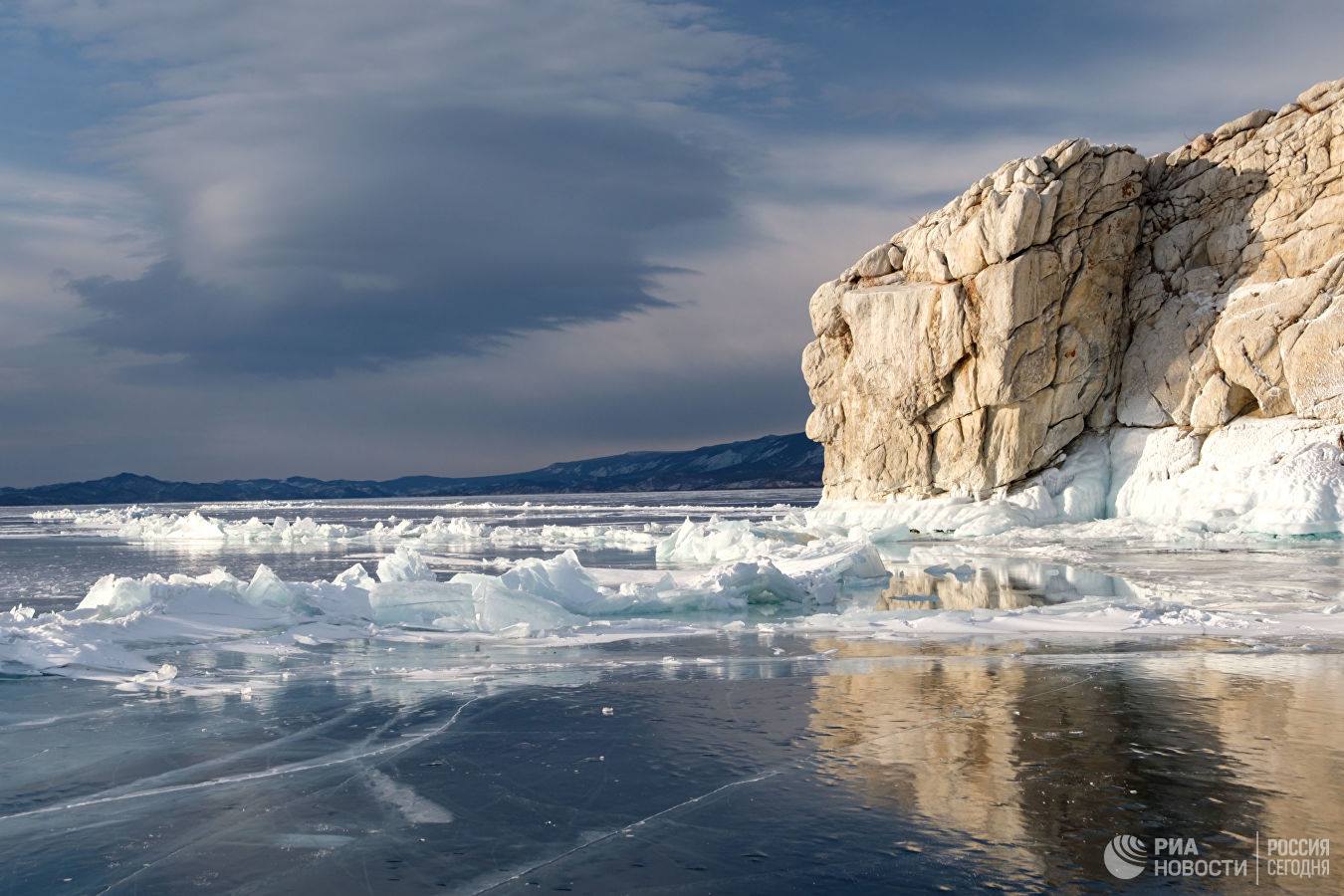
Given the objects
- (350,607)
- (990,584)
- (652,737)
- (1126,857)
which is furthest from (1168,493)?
(1126,857)

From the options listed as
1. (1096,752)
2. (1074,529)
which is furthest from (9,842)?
(1074,529)

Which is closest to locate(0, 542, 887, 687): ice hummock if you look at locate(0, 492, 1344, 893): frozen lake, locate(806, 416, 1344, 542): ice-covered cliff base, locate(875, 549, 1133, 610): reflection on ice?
locate(0, 492, 1344, 893): frozen lake

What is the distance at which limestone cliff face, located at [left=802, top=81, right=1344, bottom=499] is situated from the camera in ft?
105

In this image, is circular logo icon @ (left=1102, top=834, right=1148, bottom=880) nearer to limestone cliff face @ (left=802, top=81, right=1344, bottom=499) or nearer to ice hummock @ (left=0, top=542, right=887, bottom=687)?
ice hummock @ (left=0, top=542, right=887, bottom=687)

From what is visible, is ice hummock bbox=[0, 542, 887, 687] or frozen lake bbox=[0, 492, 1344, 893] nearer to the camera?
frozen lake bbox=[0, 492, 1344, 893]

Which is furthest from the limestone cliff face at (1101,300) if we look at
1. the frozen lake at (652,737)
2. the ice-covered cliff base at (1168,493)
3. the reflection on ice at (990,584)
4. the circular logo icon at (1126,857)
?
the circular logo icon at (1126,857)

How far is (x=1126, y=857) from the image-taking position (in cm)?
443

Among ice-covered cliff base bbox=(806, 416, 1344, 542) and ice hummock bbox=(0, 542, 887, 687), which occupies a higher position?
ice-covered cliff base bbox=(806, 416, 1344, 542)

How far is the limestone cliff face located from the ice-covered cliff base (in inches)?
29.9

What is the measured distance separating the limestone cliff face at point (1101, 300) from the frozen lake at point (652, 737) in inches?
824

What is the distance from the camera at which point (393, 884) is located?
4.42 meters

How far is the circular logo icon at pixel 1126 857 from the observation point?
168 inches

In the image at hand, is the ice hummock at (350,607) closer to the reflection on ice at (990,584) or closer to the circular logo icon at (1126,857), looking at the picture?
the reflection on ice at (990,584)

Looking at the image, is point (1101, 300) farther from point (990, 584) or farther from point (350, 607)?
point (350, 607)
